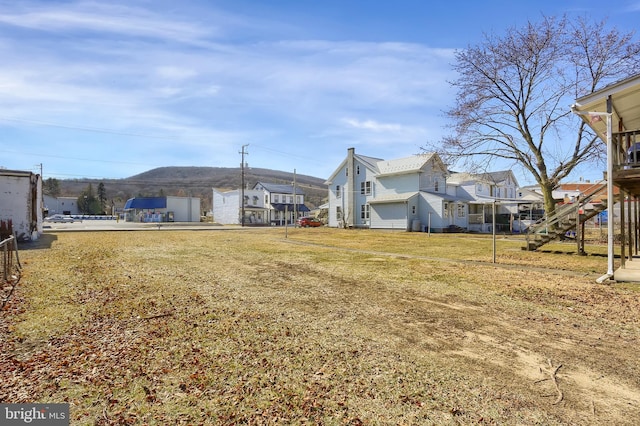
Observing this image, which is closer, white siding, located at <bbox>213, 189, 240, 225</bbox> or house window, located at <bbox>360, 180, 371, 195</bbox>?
house window, located at <bbox>360, 180, 371, 195</bbox>

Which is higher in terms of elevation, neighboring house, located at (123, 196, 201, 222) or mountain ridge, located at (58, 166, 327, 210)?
mountain ridge, located at (58, 166, 327, 210)

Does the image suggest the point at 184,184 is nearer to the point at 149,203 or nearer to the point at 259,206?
the point at 149,203

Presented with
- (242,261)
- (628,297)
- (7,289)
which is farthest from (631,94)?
(7,289)

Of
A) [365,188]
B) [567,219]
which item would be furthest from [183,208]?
[567,219]

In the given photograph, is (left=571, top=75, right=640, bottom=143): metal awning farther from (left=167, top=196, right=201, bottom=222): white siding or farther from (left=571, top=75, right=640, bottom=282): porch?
(left=167, top=196, right=201, bottom=222): white siding

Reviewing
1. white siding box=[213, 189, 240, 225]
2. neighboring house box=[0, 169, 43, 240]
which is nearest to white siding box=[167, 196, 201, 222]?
white siding box=[213, 189, 240, 225]

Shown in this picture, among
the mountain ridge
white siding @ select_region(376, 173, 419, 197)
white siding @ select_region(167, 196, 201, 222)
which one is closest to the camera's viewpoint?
white siding @ select_region(376, 173, 419, 197)

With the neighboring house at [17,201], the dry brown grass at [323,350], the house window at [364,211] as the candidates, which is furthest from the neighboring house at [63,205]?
the dry brown grass at [323,350]

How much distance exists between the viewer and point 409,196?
37500 millimetres

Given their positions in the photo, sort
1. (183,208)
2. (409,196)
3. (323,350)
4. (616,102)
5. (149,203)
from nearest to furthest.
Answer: (323,350), (616,102), (409,196), (149,203), (183,208)
